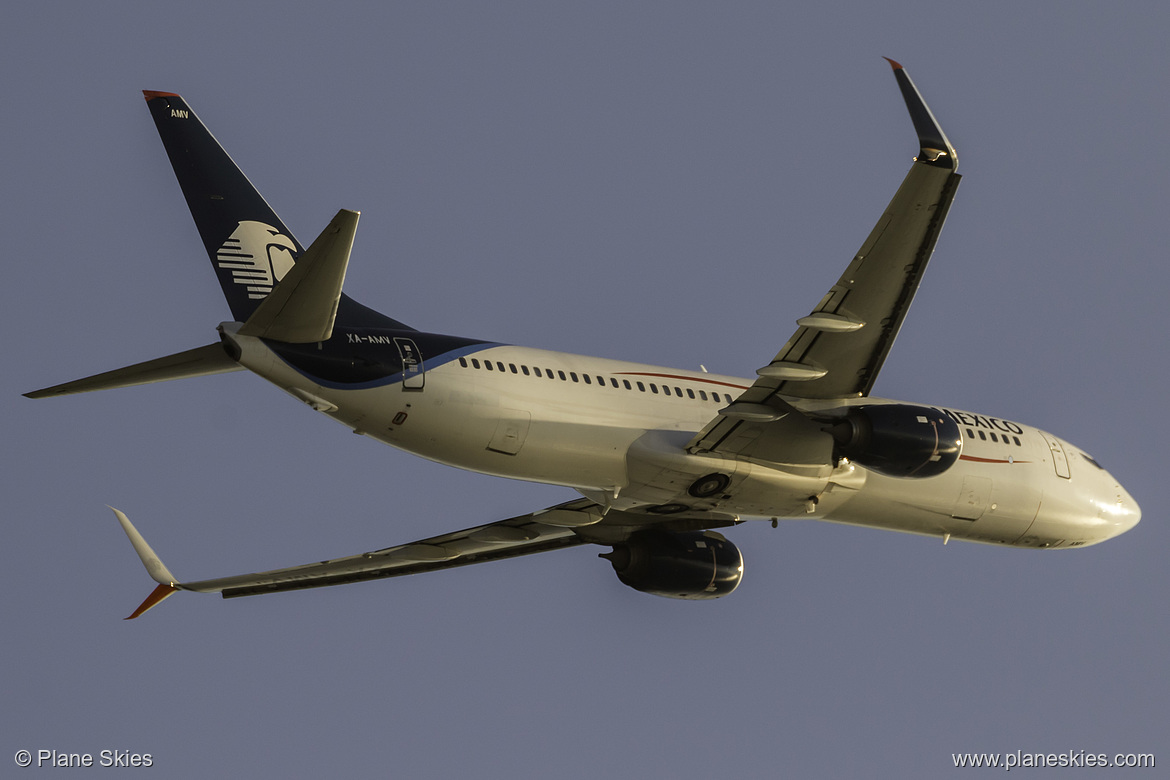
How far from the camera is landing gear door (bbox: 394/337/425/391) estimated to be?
2314 centimetres

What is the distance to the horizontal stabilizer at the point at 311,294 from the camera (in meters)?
20.2

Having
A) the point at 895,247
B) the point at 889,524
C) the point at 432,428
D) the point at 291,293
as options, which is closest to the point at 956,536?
the point at 889,524

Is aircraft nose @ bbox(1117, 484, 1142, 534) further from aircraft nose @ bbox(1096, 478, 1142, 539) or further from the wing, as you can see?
the wing

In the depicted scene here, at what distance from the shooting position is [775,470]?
2589 cm

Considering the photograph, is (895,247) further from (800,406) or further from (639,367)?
(639,367)

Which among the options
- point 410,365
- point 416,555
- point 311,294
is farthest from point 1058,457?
point 311,294

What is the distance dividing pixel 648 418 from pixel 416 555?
6.93m

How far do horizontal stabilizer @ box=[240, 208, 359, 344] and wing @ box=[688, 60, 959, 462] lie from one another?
21.6 ft

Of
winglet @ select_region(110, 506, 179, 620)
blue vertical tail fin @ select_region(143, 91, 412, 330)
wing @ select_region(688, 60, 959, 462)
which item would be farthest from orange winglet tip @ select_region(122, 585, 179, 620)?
wing @ select_region(688, 60, 959, 462)

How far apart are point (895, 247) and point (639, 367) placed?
592 cm

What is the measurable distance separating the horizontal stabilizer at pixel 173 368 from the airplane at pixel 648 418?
0.03 m

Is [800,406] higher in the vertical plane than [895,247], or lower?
lower

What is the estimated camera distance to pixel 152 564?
28344mm

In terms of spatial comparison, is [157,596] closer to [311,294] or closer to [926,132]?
[311,294]
